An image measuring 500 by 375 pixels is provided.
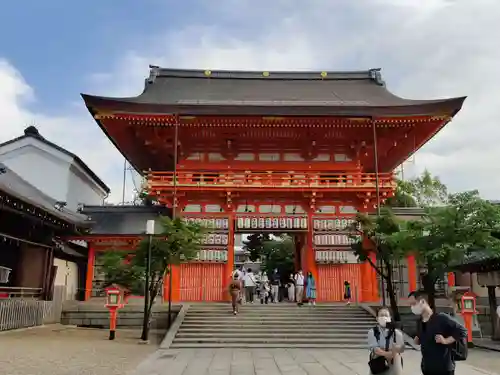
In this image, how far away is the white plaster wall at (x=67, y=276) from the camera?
23.1 meters

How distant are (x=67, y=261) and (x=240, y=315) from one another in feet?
34.5

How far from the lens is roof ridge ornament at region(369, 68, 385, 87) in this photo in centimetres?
3033

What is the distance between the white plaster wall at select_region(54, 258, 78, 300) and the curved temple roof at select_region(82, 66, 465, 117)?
761cm

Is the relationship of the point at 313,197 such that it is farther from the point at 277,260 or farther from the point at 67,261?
the point at 277,260

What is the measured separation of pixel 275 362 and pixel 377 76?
22711 mm

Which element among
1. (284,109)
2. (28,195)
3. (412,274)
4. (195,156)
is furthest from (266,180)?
(28,195)

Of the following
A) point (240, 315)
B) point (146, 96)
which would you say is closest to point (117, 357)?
point (240, 315)

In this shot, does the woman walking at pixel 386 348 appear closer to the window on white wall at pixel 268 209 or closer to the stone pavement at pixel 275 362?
the stone pavement at pixel 275 362

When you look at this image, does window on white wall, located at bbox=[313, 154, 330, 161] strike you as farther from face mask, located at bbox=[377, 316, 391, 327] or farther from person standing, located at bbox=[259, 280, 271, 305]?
face mask, located at bbox=[377, 316, 391, 327]

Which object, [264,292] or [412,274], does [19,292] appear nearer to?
[264,292]

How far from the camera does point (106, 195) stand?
39969mm

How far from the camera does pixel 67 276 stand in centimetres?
2428

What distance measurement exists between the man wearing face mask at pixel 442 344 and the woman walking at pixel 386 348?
46 centimetres

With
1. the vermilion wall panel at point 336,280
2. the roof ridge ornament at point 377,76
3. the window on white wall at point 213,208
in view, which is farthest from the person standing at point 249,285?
the roof ridge ornament at point 377,76
